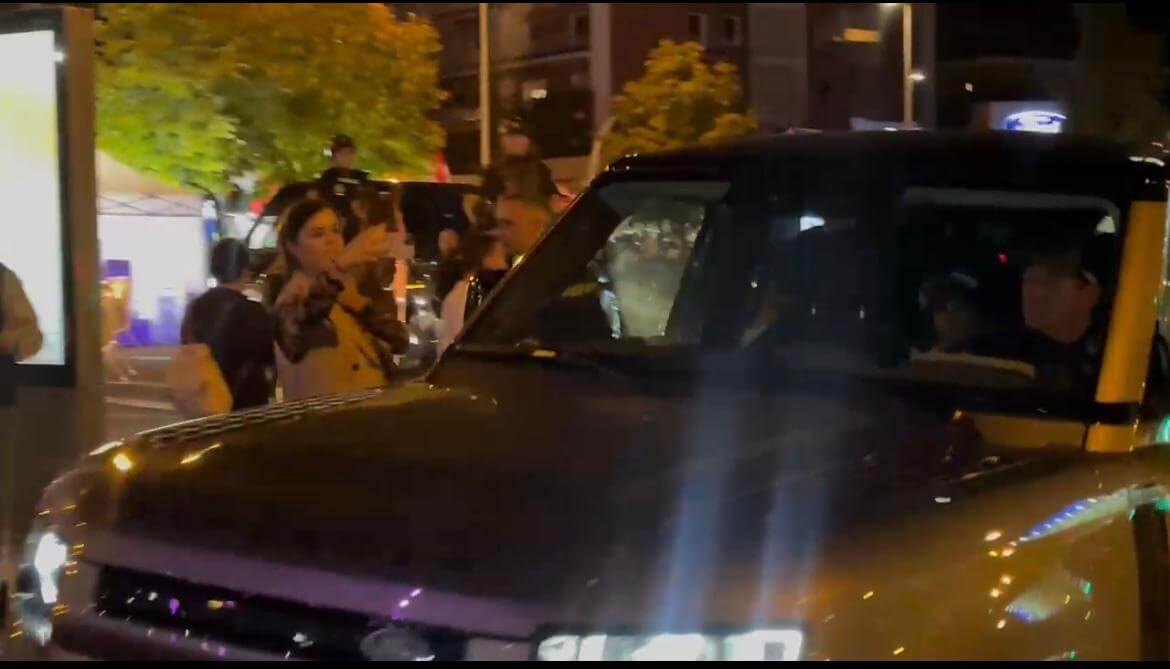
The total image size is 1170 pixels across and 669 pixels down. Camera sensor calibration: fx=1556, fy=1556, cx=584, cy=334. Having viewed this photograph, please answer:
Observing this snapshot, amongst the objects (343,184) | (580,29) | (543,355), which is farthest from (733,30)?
(543,355)

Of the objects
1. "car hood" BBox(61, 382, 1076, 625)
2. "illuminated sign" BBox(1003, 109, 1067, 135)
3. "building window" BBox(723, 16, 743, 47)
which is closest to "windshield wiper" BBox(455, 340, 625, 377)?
"car hood" BBox(61, 382, 1076, 625)

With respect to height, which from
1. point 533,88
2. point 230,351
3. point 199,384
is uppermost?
point 533,88

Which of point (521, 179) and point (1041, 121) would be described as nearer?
point (521, 179)

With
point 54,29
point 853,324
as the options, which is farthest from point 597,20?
point 853,324

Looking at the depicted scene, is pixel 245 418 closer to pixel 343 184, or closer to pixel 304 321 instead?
pixel 304 321

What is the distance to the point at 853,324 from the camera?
412 centimetres

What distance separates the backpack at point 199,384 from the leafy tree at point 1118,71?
24.6 m

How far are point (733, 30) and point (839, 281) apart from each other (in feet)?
129

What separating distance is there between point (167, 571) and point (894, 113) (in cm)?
4096

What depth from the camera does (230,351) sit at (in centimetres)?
593

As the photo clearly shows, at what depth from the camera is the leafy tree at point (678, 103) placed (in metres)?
29.0

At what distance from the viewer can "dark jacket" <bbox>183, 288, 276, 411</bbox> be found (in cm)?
592

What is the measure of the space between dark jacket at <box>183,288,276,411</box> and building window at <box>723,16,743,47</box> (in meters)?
37.4

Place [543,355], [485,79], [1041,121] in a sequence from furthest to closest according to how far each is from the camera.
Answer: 1. [485,79]
2. [1041,121]
3. [543,355]
